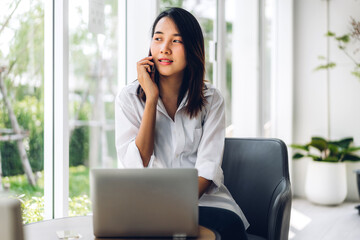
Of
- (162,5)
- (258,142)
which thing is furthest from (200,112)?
(162,5)

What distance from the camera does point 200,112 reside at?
5.60 feet

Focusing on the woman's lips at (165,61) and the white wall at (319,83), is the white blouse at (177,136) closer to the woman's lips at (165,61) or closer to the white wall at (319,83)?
the woman's lips at (165,61)

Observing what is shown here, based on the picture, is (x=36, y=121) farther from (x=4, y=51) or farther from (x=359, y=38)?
(x=359, y=38)

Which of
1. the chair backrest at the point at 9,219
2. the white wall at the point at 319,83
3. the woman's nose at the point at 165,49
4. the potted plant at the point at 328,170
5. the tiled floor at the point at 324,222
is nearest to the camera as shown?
the chair backrest at the point at 9,219

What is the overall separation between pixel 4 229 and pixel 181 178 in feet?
1.54

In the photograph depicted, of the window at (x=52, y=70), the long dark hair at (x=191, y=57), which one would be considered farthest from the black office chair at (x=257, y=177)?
the window at (x=52, y=70)

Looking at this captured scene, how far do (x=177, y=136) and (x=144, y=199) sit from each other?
69cm

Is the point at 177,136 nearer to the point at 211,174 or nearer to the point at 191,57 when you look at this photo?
the point at 211,174

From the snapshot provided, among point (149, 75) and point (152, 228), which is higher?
point (149, 75)

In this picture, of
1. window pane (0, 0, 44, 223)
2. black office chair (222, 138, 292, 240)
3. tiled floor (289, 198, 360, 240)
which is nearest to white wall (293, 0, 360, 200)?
tiled floor (289, 198, 360, 240)

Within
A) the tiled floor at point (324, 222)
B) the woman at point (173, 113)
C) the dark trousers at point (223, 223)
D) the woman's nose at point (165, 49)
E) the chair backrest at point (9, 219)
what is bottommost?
the tiled floor at point (324, 222)

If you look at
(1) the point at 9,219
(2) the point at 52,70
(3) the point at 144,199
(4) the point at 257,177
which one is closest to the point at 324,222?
(4) the point at 257,177

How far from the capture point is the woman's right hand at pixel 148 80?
5.30ft

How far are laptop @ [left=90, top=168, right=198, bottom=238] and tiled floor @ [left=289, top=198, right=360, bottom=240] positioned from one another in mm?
2432
